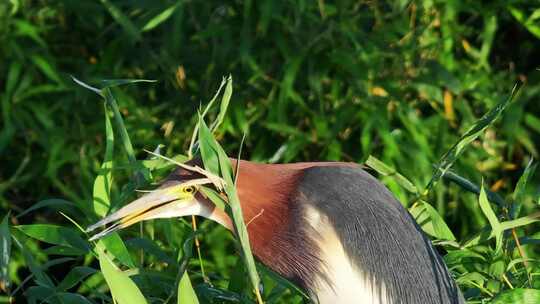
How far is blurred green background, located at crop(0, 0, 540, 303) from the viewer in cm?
308

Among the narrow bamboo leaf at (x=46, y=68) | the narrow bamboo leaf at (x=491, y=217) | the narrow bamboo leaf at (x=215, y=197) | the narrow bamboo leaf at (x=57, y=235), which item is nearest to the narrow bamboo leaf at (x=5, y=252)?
the narrow bamboo leaf at (x=57, y=235)

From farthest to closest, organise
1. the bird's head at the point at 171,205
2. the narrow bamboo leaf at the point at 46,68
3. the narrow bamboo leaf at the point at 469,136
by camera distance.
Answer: the narrow bamboo leaf at the point at 46,68, the narrow bamboo leaf at the point at 469,136, the bird's head at the point at 171,205

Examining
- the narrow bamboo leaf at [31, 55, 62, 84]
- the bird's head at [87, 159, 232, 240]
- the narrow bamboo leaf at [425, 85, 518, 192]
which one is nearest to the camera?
the bird's head at [87, 159, 232, 240]

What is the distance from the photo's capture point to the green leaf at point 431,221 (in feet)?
6.01

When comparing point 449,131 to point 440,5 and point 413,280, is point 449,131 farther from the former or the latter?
point 413,280

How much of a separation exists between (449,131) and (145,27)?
2.79 feet

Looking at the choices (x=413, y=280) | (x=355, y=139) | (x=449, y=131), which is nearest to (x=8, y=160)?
(x=355, y=139)

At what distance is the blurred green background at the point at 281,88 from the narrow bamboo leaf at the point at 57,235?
118 cm

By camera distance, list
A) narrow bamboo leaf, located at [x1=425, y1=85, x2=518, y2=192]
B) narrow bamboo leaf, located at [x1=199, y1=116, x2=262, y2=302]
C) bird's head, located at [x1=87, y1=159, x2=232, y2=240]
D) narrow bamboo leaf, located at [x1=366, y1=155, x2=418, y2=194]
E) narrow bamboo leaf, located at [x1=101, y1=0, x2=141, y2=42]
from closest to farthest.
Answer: narrow bamboo leaf, located at [x1=199, y1=116, x2=262, y2=302] → bird's head, located at [x1=87, y1=159, x2=232, y2=240] → narrow bamboo leaf, located at [x1=425, y1=85, x2=518, y2=192] → narrow bamboo leaf, located at [x1=366, y1=155, x2=418, y2=194] → narrow bamboo leaf, located at [x1=101, y1=0, x2=141, y2=42]

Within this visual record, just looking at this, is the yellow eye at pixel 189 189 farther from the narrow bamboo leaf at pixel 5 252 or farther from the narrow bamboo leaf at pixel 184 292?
the narrow bamboo leaf at pixel 5 252

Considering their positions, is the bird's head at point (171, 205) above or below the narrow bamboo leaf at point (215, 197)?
below

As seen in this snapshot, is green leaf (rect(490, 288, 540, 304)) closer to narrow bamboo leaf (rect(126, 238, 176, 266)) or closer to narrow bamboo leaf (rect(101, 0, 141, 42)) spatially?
narrow bamboo leaf (rect(126, 238, 176, 266))

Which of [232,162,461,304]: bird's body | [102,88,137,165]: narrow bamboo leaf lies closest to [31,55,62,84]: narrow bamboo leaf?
[102,88,137,165]: narrow bamboo leaf

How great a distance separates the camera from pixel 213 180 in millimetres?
1459
